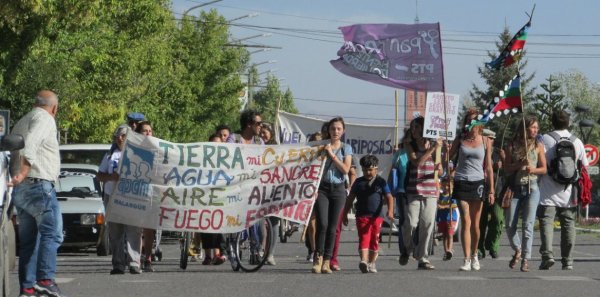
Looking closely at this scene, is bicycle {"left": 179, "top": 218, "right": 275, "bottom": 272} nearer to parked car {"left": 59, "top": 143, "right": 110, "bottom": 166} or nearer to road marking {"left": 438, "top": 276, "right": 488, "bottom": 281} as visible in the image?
road marking {"left": 438, "top": 276, "right": 488, "bottom": 281}

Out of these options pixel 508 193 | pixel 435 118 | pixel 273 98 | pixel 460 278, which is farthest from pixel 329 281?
pixel 273 98

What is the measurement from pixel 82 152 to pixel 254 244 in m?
11.6

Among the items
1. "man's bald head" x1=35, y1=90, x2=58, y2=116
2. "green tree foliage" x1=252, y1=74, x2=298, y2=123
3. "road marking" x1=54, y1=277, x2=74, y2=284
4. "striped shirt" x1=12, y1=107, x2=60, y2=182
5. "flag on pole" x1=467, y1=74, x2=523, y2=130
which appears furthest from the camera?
"green tree foliage" x1=252, y1=74, x2=298, y2=123

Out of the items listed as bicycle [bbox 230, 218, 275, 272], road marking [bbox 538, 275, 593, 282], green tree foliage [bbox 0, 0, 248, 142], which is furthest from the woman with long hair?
green tree foliage [bbox 0, 0, 248, 142]

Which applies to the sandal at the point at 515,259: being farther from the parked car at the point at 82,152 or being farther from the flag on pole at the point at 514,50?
the parked car at the point at 82,152

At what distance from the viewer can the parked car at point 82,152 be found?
27.6 meters

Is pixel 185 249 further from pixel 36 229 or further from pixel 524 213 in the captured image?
pixel 36 229

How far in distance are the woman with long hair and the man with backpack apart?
6.3 inches

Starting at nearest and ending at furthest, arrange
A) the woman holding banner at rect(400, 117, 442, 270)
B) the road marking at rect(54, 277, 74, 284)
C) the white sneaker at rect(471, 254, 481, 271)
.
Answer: the road marking at rect(54, 277, 74, 284) → the white sneaker at rect(471, 254, 481, 271) → the woman holding banner at rect(400, 117, 442, 270)

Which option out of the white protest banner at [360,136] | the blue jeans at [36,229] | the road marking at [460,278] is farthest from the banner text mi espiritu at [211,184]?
the white protest banner at [360,136]

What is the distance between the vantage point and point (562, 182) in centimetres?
1748

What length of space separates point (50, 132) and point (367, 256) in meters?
5.09

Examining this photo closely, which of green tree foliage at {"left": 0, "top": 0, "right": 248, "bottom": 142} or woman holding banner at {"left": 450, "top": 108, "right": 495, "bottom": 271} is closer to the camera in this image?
woman holding banner at {"left": 450, "top": 108, "right": 495, "bottom": 271}

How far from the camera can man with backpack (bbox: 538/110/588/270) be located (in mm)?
17469
